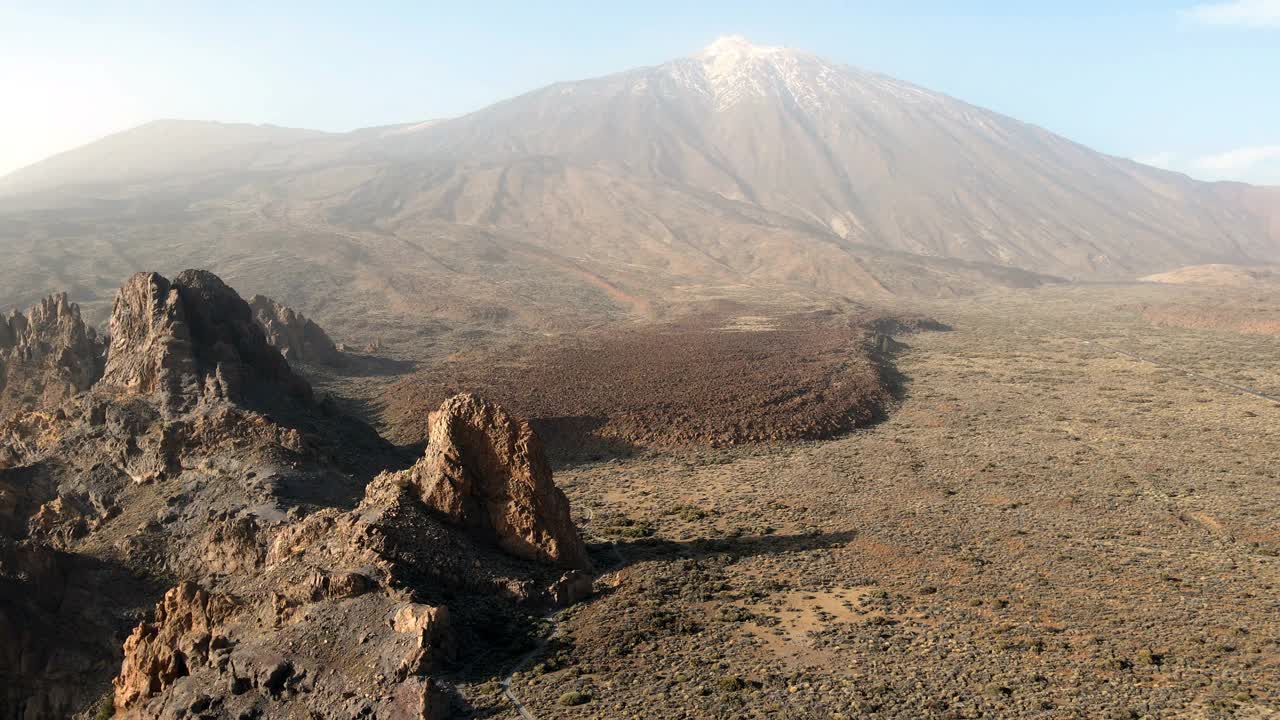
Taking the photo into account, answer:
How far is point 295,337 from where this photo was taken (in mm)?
57094

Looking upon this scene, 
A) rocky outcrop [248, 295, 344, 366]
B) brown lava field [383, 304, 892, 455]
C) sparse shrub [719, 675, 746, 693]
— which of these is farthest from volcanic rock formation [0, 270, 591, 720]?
rocky outcrop [248, 295, 344, 366]

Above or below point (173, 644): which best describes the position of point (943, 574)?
below

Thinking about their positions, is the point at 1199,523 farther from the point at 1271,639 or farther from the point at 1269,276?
the point at 1269,276

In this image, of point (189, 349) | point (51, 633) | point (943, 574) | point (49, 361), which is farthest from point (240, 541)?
point (49, 361)

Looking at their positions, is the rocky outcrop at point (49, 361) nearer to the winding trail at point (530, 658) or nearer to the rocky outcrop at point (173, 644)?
the rocky outcrop at point (173, 644)

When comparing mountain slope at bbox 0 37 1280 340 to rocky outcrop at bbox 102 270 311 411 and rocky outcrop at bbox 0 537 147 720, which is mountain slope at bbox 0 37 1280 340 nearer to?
rocky outcrop at bbox 102 270 311 411

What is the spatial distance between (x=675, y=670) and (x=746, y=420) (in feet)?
81.7

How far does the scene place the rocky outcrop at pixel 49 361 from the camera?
37500 mm

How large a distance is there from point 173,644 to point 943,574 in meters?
18.8

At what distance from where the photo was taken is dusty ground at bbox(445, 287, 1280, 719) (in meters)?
17.9

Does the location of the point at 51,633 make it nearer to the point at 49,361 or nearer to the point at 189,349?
the point at 189,349

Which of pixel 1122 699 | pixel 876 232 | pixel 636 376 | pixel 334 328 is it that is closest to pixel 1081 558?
pixel 1122 699

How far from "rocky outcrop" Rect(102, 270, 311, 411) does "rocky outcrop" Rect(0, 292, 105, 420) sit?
5518 mm

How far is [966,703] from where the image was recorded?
57.1ft
